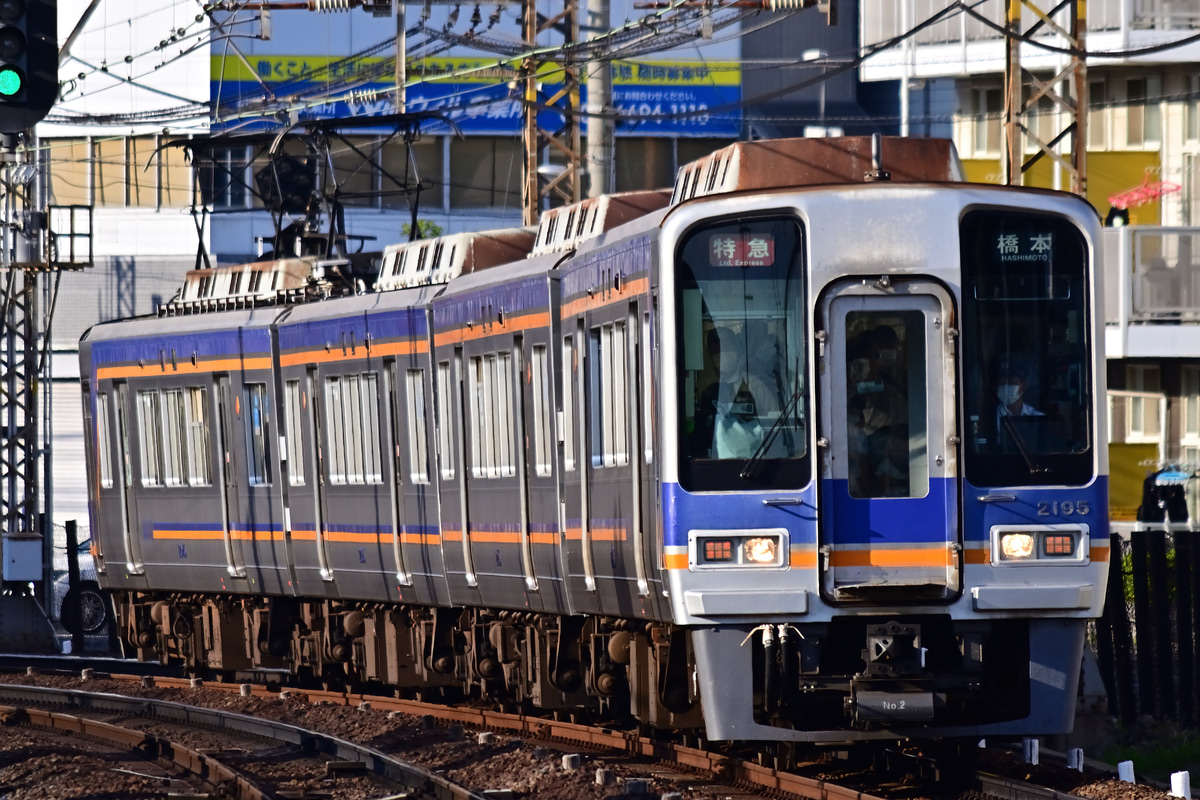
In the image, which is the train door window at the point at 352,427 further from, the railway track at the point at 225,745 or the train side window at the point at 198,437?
the train side window at the point at 198,437

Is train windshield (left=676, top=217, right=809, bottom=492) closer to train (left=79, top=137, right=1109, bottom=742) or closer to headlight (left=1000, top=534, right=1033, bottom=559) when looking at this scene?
train (left=79, top=137, right=1109, bottom=742)

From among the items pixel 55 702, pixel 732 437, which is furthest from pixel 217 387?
pixel 732 437

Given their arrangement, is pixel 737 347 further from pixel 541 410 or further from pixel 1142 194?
pixel 1142 194

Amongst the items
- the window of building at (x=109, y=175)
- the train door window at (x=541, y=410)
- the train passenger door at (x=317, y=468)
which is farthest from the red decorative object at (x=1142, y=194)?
the window of building at (x=109, y=175)

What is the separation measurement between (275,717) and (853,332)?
7.67 m

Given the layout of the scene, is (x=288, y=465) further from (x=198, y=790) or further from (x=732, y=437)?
(x=732, y=437)

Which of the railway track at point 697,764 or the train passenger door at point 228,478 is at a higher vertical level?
the train passenger door at point 228,478

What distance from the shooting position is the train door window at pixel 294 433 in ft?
57.5

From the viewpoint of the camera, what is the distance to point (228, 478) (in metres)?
18.7

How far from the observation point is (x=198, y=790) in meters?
12.5

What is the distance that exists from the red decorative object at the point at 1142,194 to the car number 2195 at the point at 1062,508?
16.7 metres

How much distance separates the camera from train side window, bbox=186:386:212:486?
1894cm

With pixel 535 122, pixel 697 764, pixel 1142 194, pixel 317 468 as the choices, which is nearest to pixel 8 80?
pixel 697 764

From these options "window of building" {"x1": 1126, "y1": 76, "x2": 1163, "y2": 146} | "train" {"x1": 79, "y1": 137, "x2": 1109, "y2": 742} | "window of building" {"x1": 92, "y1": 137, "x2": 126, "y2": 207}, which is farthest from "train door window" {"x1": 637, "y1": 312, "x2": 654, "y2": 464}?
"window of building" {"x1": 92, "y1": 137, "x2": 126, "y2": 207}
